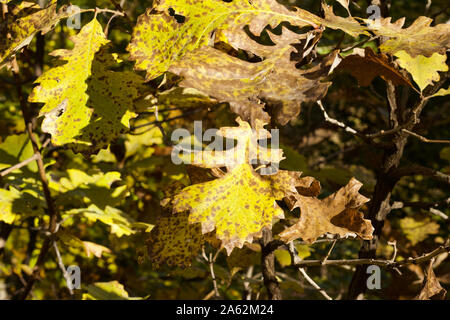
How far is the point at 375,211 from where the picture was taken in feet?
5.91

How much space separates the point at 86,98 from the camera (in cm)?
126

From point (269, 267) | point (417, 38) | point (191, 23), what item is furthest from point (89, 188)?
point (417, 38)

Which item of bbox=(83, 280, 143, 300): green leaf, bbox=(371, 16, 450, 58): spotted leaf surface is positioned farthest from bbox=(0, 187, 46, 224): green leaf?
bbox=(371, 16, 450, 58): spotted leaf surface

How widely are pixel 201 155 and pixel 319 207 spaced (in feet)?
1.02

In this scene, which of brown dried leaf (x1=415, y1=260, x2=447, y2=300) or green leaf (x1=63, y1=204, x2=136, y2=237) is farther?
green leaf (x1=63, y1=204, x2=136, y2=237)

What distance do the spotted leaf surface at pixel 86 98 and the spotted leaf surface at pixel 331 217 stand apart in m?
0.46

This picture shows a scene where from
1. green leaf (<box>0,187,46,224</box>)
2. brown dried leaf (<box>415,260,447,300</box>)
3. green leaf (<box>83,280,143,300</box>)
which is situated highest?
green leaf (<box>0,187,46,224</box>)

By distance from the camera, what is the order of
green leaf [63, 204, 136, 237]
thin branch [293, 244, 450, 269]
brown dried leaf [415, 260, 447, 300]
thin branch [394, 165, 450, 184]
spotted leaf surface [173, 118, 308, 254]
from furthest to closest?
green leaf [63, 204, 136, 237]
thin branch [394, 165, 450, 184]
brown dried leaf [415, 260, 447, 300]
thin branch [293, 244, 450, 269]
spotted leaf surface [173, 118, 308, 254]

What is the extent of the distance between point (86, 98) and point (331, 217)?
64 centimetres

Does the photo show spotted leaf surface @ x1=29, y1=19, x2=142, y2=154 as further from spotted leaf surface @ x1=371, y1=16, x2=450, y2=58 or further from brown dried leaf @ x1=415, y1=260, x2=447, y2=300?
brown dried leaf @ x1=415, y1=260, x2=447, y2=300

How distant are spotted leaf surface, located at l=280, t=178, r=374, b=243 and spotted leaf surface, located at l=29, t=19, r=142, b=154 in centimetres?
46

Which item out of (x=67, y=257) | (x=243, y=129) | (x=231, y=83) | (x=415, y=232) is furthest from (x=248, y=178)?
(x=67, y=257)

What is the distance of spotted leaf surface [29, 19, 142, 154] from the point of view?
1.23m

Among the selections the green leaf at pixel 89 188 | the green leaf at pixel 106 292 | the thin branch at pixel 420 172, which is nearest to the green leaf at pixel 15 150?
the green leaf at pixel 89 188
